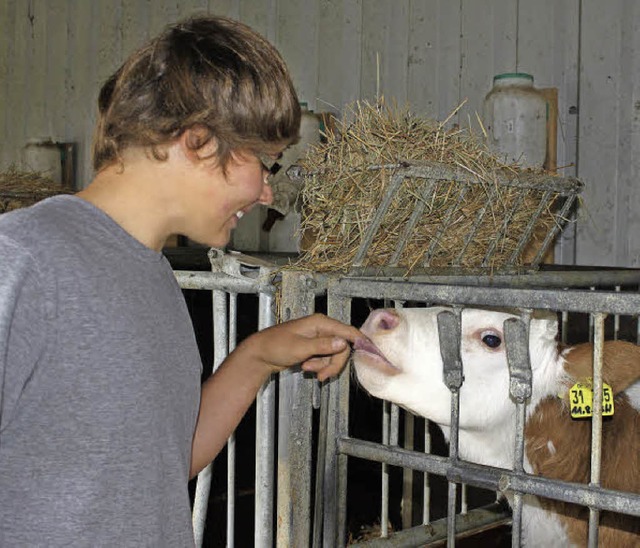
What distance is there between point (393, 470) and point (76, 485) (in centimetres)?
298

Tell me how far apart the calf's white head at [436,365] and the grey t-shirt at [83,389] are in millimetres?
784

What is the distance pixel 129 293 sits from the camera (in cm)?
128

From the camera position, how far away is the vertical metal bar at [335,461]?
78.5 inches

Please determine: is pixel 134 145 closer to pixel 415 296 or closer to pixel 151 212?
pixel 151 212

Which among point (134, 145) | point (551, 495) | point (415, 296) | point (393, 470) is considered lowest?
point (393, 470)

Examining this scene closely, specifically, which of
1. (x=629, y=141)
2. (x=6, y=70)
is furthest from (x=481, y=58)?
(x=6, y=70)

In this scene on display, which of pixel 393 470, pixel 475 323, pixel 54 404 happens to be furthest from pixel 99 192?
pixel 393 470

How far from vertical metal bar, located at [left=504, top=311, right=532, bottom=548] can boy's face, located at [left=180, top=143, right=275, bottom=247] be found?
0.57 metres

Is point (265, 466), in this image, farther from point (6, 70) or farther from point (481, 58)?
point (6, 70)

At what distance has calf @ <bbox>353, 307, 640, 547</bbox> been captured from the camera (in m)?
2.13

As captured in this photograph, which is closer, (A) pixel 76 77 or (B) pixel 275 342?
(B) pixel 275 342

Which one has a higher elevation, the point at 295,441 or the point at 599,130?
the point at 599,130

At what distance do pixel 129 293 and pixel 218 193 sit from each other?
9.0 inches

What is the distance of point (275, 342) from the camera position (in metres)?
1.70
